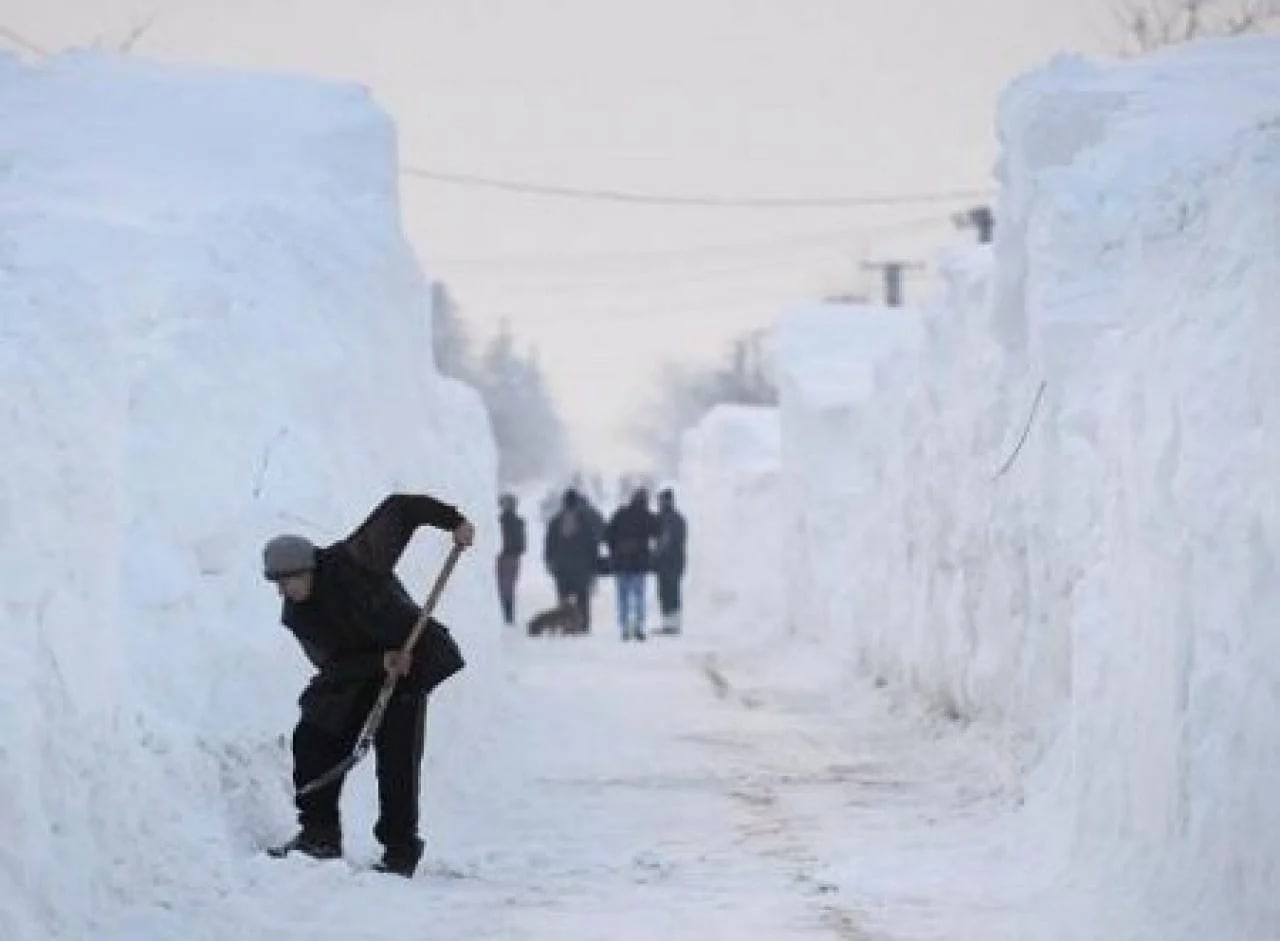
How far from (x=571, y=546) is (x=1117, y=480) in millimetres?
20558

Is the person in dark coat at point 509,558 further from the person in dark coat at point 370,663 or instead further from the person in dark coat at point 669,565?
the person in dark coat at point 370,663

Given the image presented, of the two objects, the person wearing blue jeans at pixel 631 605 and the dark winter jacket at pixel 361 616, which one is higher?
the dark winter jacket at pixel 361 616

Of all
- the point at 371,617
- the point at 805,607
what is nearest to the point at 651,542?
the point at 805,607

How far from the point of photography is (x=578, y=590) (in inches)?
1251

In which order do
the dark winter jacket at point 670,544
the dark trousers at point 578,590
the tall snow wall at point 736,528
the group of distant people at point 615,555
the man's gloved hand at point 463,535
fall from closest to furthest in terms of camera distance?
the man's gloved hand at point 463,535 → the group of distant people at point 615,555 → the dark trousers at point 578,590 → the dark winter jacket at point 670,544 → the tall snow wall at point 736,528

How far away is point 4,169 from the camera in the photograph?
15.4m

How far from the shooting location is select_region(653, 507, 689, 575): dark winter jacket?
32094 millimetres

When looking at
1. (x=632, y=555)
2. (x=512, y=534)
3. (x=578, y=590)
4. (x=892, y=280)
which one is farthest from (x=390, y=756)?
(x=892, y=280)

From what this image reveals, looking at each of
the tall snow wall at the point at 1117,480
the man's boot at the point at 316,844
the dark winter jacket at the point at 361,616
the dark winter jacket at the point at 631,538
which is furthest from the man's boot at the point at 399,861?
the dark winter jacket at the point at 631,538

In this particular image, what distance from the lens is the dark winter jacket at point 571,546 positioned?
102ft

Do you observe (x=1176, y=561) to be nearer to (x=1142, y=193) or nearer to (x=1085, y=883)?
(x=1085, y=883)

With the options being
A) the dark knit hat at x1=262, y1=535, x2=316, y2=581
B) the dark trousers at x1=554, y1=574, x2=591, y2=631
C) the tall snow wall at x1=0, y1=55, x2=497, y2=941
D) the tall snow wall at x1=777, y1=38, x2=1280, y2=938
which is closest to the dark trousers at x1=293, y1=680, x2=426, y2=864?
the tall snow wall at x1=0, y1=55, x2=497, y2=941

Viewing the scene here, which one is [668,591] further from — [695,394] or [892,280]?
[695,394]

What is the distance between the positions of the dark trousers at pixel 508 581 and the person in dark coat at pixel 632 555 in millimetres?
1187
